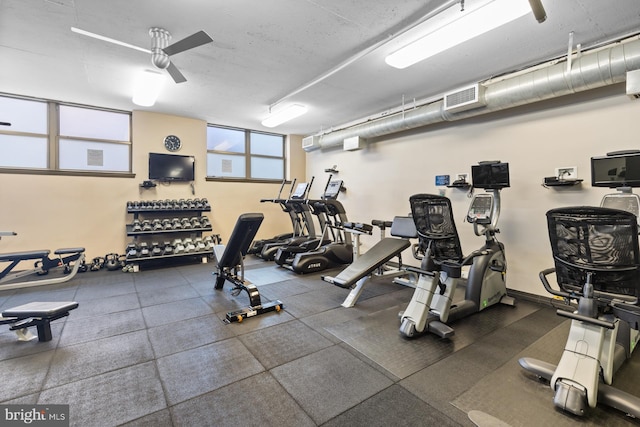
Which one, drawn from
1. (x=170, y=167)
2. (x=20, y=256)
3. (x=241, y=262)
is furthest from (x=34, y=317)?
(x=170, y=167)

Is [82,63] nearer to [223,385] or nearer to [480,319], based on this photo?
[223,385]

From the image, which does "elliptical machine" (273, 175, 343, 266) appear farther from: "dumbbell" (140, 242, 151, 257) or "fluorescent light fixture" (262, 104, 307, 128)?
"dumbbell" (140, 242, 151, 257)

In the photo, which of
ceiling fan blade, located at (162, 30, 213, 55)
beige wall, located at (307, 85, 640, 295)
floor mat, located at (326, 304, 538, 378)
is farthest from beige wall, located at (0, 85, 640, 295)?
ceiling fan blade, located at (162, 30, 213, 55)

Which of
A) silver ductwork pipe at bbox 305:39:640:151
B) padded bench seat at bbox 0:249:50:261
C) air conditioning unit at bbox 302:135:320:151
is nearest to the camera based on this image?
silver ductwork pipe at bbox 305:39:640:151

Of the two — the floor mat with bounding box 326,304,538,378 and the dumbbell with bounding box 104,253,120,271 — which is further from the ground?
the dumbbell with bounding box 104,253,120,271

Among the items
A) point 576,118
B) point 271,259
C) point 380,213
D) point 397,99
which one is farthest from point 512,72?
point 271,259

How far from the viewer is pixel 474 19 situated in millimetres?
2656

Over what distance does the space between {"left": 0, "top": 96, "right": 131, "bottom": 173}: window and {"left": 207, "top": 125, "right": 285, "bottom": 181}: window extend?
179 centimetres

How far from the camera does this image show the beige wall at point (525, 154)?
3.46 m

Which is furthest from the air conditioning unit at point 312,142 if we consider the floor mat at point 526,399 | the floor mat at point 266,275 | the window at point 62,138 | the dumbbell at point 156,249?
the floor mat at point 526,399

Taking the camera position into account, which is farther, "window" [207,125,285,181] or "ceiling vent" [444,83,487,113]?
"window" [207,125,285,181]

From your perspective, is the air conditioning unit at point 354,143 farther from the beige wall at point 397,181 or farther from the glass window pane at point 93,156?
the glass window pane at point 93,156

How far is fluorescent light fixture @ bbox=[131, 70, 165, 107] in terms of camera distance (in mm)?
4318

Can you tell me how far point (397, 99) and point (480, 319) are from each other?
3.81m
